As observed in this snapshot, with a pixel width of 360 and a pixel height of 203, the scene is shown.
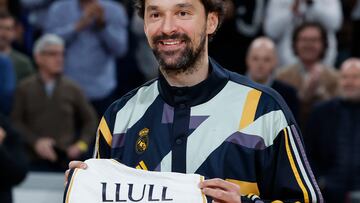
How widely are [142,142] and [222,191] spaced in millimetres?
428

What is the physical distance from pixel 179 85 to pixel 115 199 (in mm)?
492

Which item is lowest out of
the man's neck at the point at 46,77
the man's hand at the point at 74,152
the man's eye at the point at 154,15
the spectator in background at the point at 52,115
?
the man's hand at the point at 74,152

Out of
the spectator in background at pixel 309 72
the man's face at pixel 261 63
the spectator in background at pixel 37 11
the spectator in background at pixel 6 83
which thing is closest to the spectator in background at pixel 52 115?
the spectator in background at pixel 6 83

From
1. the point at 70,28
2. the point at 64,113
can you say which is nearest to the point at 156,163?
the point at 64,113

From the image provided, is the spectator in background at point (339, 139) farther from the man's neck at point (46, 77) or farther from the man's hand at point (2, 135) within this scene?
the man's hand at point (2, 135)

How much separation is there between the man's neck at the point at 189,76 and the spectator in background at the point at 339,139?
4428 mm

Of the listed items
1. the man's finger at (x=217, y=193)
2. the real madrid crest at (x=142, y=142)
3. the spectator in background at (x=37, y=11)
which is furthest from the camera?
the spectator in background at (x=37, y=11)

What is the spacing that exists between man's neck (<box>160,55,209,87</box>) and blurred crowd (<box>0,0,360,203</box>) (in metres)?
4.32

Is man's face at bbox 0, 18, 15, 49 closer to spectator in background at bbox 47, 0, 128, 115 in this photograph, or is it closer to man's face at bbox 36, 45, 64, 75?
man's face at bbox 36, 45, 64, 75

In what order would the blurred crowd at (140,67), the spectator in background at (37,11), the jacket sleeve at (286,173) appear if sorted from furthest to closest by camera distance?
the spectator in background at (37,11) < the blurred crowd at (140,67) < the jacket sleeve at (286,173)

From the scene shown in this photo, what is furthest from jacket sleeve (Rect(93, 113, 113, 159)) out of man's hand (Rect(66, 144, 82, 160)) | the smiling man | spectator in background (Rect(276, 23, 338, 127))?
spectator in background (Rect(276, 23, 338, 127))

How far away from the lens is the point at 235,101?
11.5ft

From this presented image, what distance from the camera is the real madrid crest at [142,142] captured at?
351 centimetres

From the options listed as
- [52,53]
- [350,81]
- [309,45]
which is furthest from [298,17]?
[52,53]
